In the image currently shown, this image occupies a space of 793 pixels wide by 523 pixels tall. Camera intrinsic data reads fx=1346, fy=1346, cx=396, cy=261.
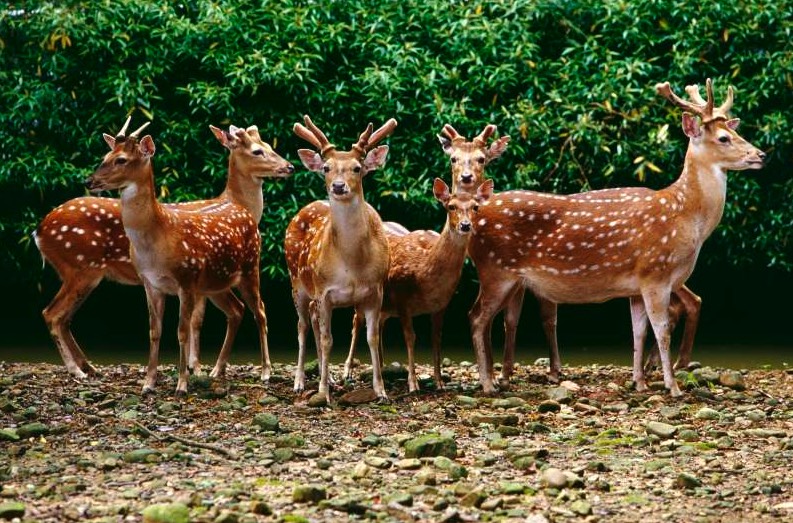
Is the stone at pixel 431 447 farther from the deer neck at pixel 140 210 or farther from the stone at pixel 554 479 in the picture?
the deer neck at pixel 140 210

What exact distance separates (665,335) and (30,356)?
666 cm

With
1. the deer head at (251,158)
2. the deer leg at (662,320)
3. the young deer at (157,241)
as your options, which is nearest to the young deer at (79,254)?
the deer head at (251,158)

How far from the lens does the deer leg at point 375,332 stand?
28.2 feet

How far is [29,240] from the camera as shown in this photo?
12375mm

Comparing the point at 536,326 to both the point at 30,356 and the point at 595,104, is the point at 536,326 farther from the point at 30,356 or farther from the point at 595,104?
the point at 30,356

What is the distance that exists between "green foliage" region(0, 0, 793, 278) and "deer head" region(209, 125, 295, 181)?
1.62 m

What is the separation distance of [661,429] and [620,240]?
193cm

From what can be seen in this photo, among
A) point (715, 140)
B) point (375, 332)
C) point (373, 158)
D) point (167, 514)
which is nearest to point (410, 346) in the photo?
point (375, 332)

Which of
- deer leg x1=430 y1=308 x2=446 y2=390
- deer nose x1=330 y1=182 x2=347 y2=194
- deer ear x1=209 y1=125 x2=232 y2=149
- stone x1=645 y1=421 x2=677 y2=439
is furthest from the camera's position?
deer ear x1=209 y1=125 x2=232 y2=149

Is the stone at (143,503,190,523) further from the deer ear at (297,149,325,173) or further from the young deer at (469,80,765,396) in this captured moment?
the young deer at (469,80,765,396)

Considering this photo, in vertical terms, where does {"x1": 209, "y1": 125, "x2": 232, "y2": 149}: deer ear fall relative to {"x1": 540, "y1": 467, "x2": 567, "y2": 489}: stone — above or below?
above

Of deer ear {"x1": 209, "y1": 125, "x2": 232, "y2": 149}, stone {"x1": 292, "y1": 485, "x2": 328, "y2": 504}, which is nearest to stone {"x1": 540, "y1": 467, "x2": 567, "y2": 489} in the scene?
stone {"x1": 292, "y1": 485, "x2": 328, "y2": 504}

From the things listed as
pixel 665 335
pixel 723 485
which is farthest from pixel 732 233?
pixel 723 485

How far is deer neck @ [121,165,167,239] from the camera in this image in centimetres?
877
